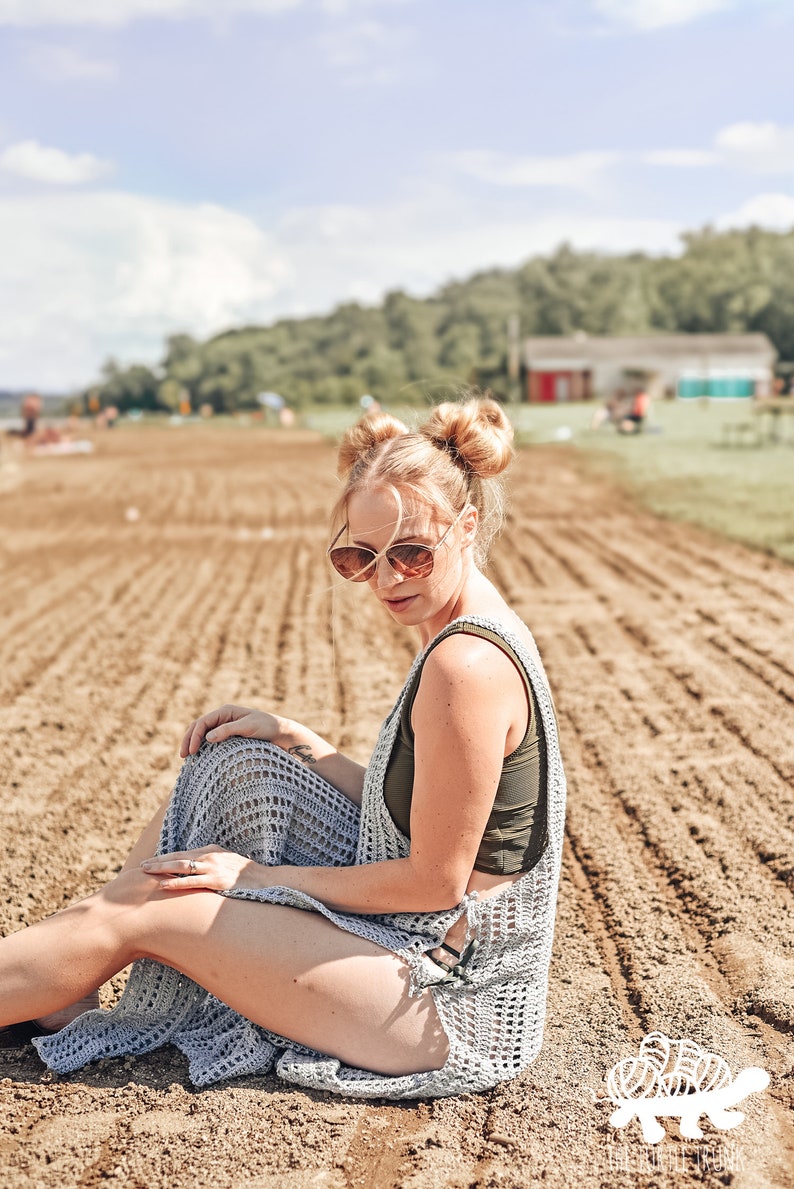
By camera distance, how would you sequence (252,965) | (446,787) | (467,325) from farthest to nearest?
(467,325)
(252,965)
(446,787)

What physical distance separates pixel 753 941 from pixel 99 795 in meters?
2.66

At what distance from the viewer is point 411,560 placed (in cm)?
249

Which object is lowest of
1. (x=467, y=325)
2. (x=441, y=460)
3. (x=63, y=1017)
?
(x=63, y=1017)

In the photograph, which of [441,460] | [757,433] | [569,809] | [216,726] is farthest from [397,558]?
[757,433]

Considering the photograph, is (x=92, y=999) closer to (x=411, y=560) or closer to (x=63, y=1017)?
(x=63, y=1017)

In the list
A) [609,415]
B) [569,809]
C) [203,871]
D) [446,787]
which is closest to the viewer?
[446,787]

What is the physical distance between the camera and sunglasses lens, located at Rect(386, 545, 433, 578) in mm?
2479

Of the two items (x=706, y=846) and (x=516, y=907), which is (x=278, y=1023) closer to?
(x=516, y=907)

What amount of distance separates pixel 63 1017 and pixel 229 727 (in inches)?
31.5

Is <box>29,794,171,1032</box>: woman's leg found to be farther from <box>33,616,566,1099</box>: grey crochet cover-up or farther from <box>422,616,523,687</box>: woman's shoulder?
<box>422,616,523,687</box>: woman's shoulder

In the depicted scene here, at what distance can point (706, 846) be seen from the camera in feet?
13.7

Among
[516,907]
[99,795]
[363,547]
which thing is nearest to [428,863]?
[516,907]

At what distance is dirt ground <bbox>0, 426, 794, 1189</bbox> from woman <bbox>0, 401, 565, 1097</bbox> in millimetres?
137

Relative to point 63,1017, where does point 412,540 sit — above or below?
above
